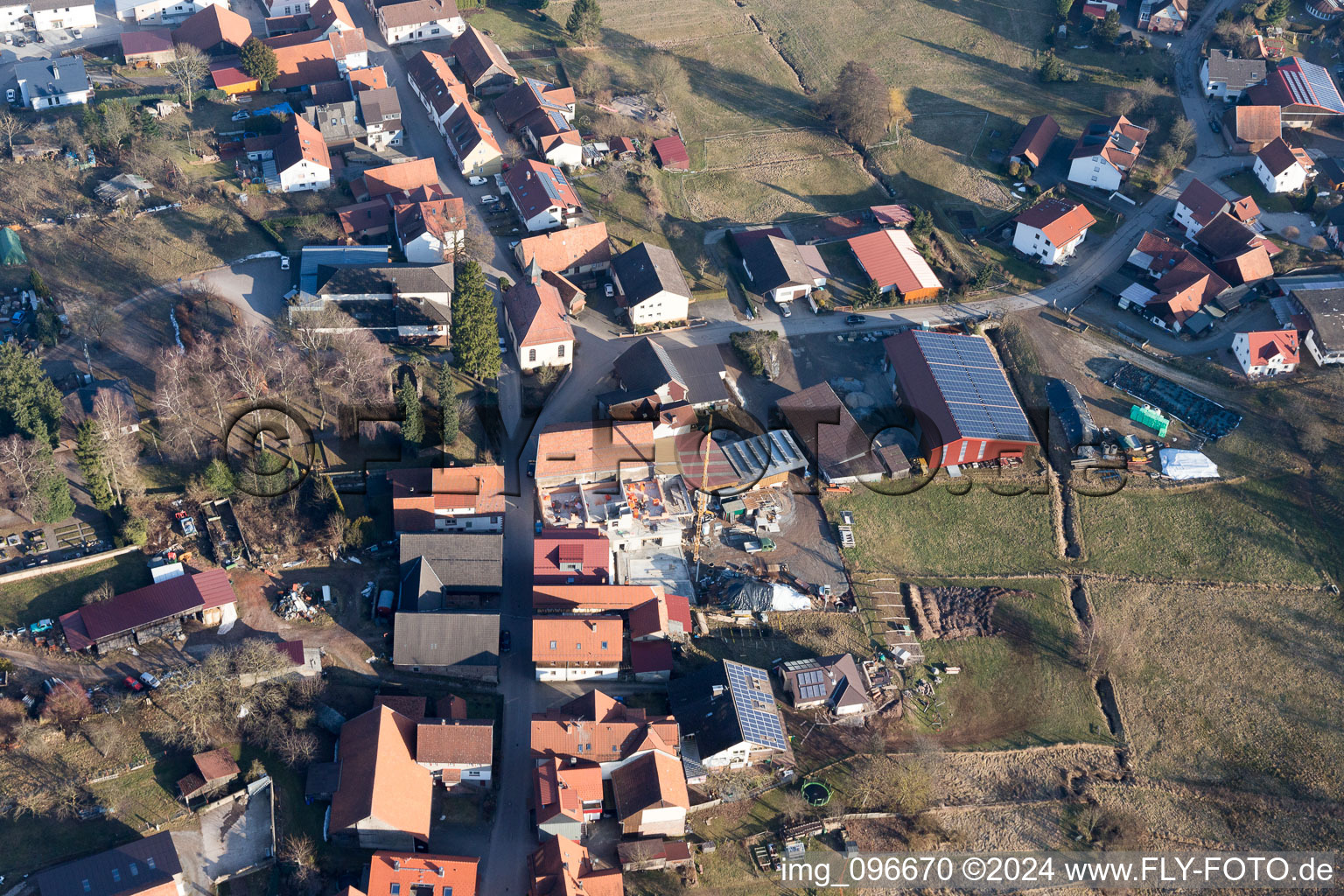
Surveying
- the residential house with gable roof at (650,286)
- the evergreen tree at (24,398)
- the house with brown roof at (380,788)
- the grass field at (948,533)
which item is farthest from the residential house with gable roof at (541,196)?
the house with brown roof at (380,788)

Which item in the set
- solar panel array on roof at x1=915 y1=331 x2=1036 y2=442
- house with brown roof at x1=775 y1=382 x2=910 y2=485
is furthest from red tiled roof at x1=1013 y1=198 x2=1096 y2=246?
house with brown roof at x1=775 y1=382 x2=910 y2=485


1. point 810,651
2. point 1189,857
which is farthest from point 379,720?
point 1189,857

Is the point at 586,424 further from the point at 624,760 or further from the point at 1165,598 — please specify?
the point at 1165,598

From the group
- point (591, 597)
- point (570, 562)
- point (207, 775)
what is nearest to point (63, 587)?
point (207, 775)

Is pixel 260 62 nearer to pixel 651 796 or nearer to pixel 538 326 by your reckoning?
pixel 538 326

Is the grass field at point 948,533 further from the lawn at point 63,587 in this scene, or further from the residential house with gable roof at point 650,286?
the lawn at point 63,587

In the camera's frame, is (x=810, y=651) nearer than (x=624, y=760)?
No

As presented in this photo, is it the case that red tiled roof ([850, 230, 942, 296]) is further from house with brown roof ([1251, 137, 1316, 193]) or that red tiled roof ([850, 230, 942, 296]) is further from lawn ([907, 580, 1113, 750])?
house with brown roof ([1251, 137, 1316, 193])
